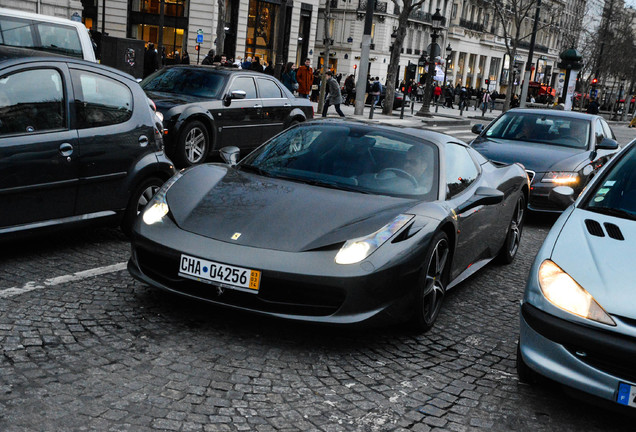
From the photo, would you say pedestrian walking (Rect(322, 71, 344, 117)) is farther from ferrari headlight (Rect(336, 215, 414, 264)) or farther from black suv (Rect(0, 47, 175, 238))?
ferrari headlight (Rect(336, 215, 414, 264))

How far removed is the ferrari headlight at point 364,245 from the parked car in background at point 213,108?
6891mm

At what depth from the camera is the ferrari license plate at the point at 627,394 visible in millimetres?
3320

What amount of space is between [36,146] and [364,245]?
263 cm

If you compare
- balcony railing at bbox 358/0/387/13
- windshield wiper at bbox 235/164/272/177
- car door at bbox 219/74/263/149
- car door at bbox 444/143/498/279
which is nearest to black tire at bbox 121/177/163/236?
windshield wiper at bbox 235/164/272/177

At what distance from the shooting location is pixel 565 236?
12.9 ft

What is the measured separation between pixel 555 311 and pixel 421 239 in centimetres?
112

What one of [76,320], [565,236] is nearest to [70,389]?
[76,320]

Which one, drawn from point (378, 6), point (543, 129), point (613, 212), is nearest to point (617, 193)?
point (613, 212)

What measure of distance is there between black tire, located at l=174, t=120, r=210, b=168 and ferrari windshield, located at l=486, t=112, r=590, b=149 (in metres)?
4.29

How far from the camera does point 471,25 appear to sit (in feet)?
274

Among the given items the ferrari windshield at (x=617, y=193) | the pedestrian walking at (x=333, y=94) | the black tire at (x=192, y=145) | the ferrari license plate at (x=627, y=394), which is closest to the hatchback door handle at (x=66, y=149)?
the ferrari windshield at (x=617, y=193)

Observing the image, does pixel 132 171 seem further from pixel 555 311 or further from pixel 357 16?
pixel 357 16

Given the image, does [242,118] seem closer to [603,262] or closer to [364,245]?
[364,245]

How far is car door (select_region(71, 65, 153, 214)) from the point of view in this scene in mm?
5789
